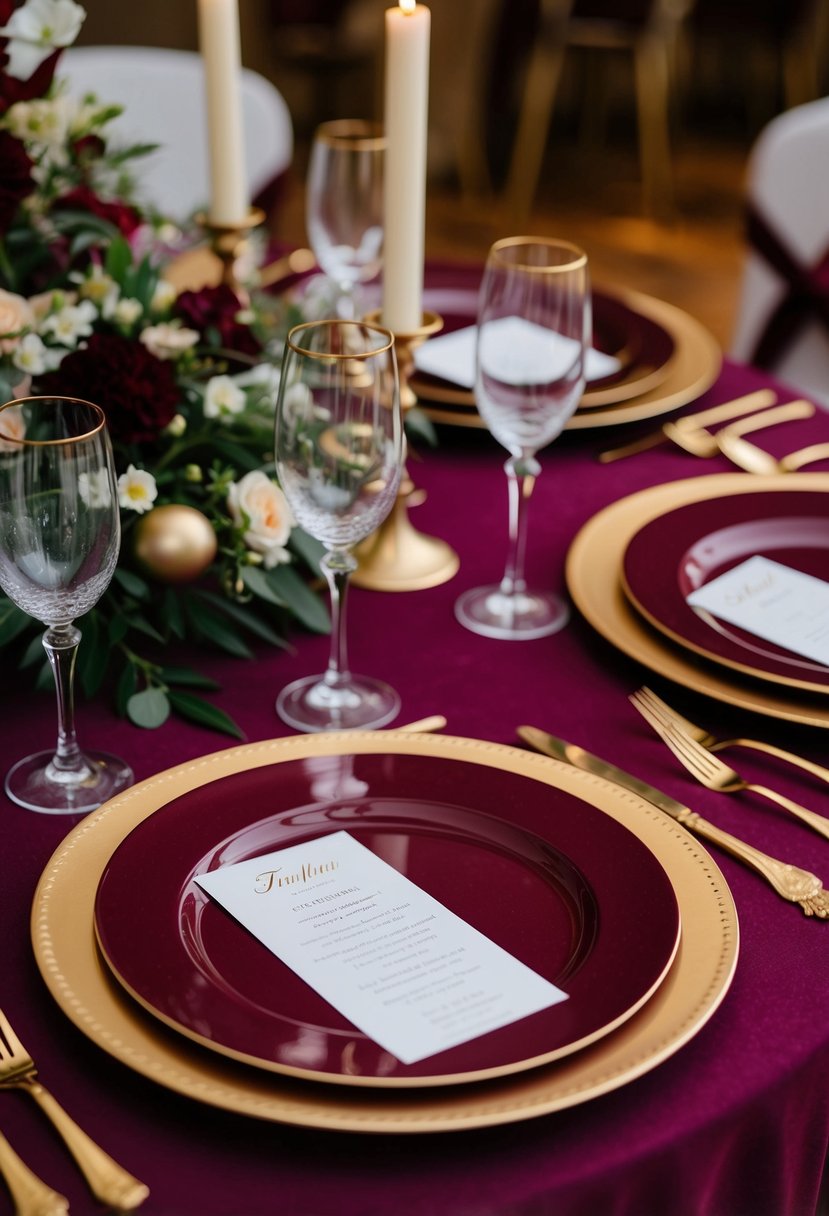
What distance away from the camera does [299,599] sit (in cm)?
107

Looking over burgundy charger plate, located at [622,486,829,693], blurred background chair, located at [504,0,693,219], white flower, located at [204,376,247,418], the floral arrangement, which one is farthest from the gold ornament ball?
blurred background chair, located at [504,0,693,219]

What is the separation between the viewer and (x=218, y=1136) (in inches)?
24.6

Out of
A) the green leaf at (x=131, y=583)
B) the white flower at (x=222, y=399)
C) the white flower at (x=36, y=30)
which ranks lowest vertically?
the green leaf at (x=131, y=583)

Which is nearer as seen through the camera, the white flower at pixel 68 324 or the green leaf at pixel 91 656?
the green leaf at pixel 91 656

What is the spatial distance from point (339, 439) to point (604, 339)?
78 centimetres

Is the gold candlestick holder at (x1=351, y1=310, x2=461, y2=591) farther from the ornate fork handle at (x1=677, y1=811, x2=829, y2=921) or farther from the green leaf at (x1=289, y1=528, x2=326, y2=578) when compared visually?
the ornate fork handle at (x1=677, y1=811, x2=829, y2=921)

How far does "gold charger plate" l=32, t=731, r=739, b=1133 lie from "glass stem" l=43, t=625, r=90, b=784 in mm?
74

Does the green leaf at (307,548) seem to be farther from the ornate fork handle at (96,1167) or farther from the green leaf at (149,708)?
the ornate fork handle at (96,1167)

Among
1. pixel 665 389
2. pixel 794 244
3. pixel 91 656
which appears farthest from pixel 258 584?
pixel 794 244

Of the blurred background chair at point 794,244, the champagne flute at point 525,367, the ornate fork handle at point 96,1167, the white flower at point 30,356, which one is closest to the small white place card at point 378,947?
the ornate fork handle at point 96,1167

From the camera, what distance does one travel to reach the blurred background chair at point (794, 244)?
6.72ft

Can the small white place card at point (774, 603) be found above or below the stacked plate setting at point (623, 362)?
below

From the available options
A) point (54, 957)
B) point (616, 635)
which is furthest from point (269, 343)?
point (54, 957)

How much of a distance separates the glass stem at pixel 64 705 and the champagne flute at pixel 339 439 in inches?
6.0
